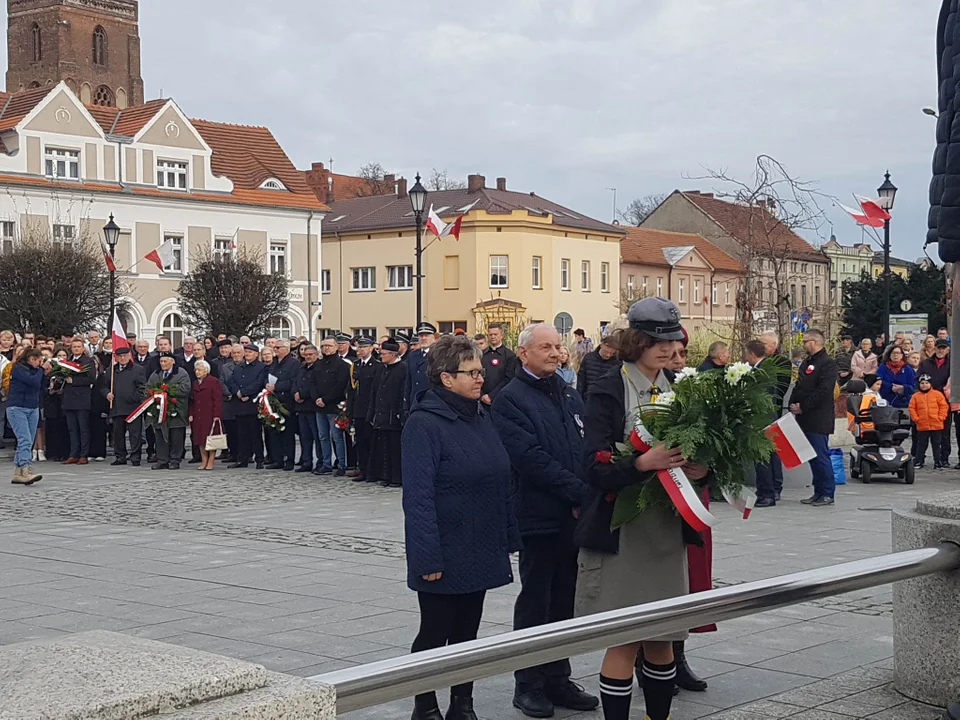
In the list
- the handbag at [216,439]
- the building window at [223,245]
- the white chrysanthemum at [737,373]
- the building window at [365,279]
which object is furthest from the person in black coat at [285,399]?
the building window at [365,279]

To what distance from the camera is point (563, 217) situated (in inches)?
3027

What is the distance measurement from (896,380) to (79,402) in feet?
44.8

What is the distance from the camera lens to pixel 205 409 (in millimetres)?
21344

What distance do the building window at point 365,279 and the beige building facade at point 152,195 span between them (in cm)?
1068

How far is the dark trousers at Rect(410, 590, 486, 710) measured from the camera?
234 inches

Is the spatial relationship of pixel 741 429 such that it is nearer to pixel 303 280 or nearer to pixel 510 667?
pixel 510 667

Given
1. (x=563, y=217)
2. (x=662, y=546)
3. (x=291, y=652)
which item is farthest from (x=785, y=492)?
(x=563, y=217)

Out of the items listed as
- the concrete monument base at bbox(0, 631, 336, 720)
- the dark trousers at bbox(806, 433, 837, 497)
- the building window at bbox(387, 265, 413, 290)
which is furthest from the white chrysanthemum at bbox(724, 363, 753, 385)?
the building window at bbox(387, 265, 413, 290)

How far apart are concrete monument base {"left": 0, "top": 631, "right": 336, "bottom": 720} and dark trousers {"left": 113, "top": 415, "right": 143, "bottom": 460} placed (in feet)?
65.4

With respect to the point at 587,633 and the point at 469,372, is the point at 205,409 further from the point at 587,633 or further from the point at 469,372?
the point at 587,633

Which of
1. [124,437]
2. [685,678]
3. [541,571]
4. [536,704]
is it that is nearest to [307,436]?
[124,437]

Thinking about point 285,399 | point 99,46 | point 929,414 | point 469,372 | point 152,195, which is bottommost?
point 929,414

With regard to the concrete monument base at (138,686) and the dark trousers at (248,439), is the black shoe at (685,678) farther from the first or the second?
the dark trousers at (248,439)

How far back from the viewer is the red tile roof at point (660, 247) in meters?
82.3
